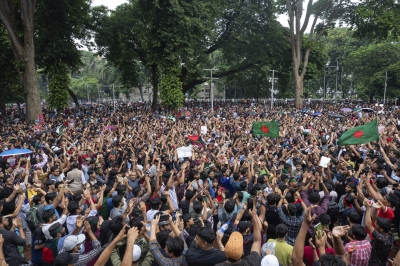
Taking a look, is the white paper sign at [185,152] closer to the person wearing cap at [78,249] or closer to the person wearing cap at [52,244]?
the person wearing cap at [52,244]

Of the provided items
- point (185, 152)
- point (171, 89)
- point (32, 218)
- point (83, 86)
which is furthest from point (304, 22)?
point (83, 86)

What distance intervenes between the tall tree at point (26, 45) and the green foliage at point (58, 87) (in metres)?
2.44

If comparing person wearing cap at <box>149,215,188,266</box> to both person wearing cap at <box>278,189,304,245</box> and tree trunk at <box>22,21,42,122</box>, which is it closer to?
person wearing cap at <box>278,189,304,245</box>

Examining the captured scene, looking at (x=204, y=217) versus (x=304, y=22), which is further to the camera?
(x=304, y=22)

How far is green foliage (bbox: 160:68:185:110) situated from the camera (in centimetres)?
2344

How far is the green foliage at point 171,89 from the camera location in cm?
2344

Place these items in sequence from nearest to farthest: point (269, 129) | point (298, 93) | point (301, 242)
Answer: point (301, 242) → point (269, 129) → point (298, 93)

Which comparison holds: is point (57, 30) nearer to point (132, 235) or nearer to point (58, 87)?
point (58, 87)

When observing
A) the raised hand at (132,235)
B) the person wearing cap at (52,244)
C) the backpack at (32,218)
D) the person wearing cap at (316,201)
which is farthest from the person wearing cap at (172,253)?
the backpack at (32,218)

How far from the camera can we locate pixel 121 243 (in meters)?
3.50

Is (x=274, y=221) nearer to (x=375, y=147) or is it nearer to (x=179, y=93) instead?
(x=375, y=147)

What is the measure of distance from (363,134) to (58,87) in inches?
837

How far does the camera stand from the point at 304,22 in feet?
92.1

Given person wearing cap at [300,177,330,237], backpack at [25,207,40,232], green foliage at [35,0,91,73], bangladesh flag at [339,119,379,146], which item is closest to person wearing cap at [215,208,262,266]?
person wearing cap at [300,177,330,237]
